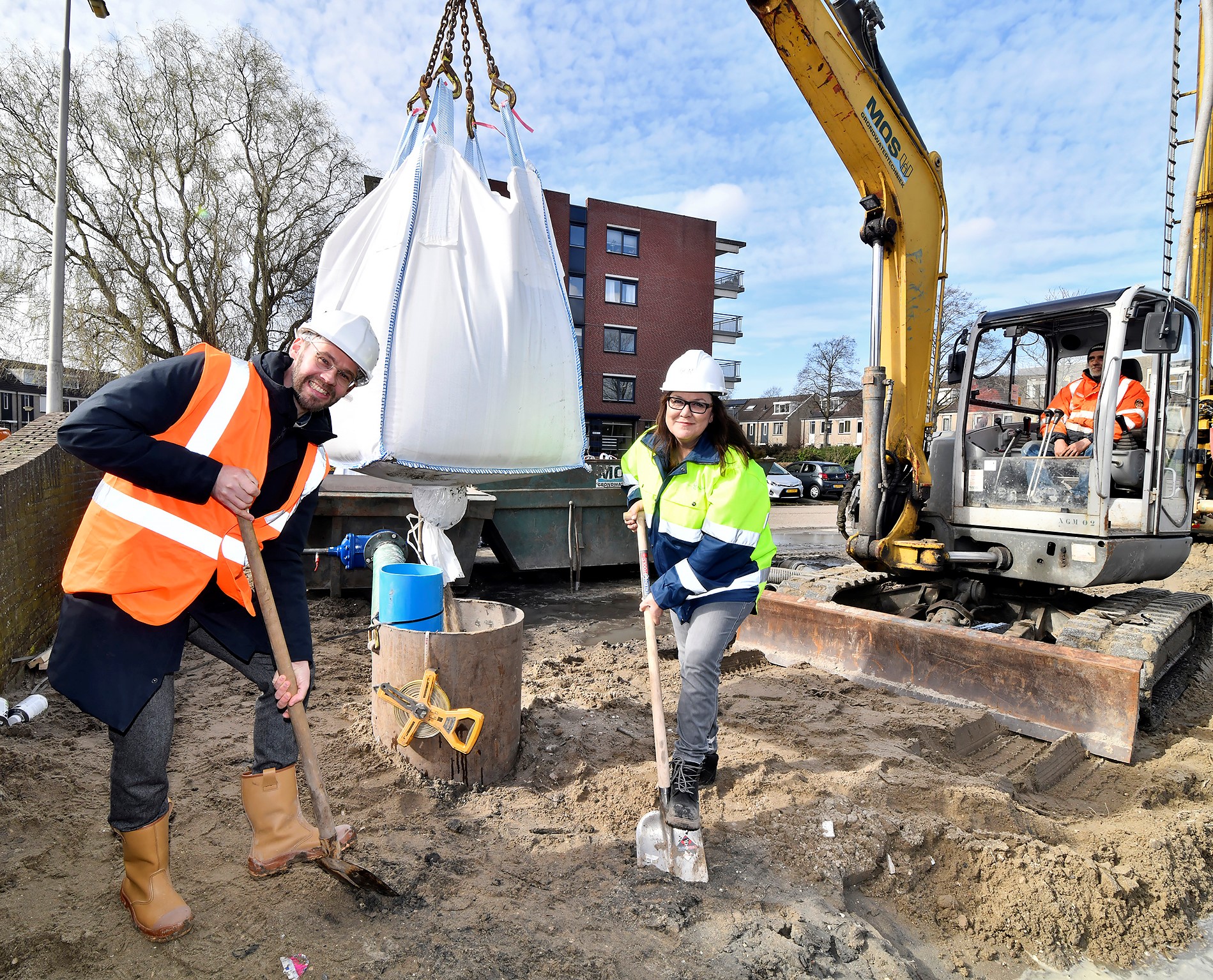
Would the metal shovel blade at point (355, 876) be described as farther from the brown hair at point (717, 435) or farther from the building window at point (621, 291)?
the building window at point (621, 291)

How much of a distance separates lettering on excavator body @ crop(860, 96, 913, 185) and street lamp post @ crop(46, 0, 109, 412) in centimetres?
1232

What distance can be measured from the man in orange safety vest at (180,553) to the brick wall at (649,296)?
91.2 ft

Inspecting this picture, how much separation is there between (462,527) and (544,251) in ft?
14.2

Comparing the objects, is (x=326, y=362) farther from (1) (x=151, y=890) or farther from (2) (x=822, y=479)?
(2) (x=822, y=479)

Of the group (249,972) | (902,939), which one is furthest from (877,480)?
(249,972)

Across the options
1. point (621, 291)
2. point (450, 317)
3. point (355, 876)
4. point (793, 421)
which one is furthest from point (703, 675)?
point (793, 421)

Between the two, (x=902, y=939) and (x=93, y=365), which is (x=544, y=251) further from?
(x=93, y=365)

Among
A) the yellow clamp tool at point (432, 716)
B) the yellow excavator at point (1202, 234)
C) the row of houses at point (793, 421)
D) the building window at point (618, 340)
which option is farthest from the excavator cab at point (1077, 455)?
the row of houses at point (793, 421)

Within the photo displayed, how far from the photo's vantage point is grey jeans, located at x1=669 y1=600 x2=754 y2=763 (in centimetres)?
280

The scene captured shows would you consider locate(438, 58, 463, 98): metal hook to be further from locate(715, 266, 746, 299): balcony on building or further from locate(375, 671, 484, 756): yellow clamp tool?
locate(715, 266, 746, 299): balcony on building

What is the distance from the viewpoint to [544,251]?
11.9ft

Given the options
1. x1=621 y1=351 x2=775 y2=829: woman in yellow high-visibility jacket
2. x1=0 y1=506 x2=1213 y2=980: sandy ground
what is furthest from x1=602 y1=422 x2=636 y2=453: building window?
x1=621 y1=351 x2=775 y2=829: woman in yellow high-visibility jacket

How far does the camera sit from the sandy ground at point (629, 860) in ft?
6.89

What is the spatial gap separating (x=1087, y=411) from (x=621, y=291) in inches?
1101
